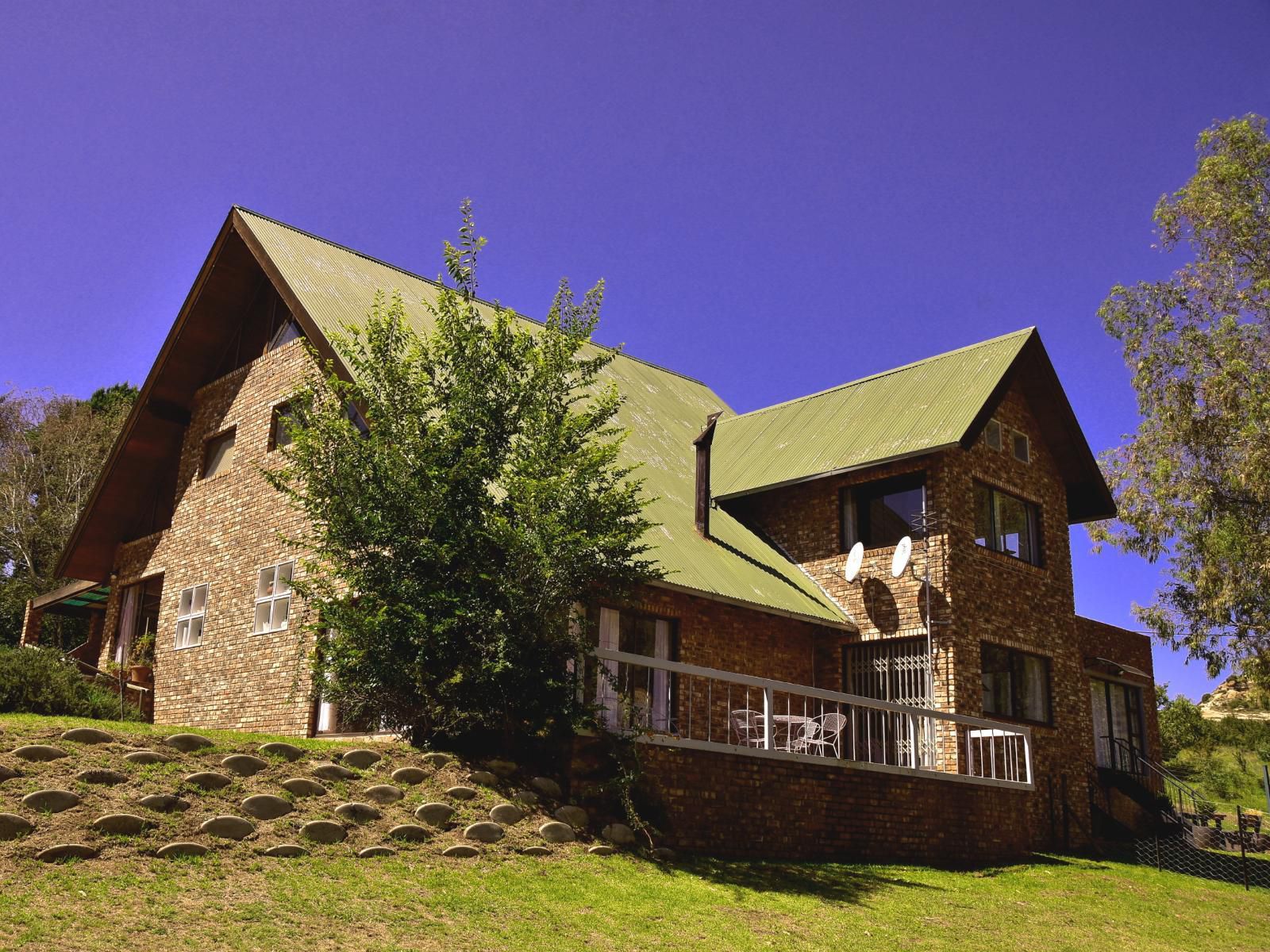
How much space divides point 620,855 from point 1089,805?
40.2 feet

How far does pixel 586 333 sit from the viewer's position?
42.9 feet

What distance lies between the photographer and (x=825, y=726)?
1544 cm

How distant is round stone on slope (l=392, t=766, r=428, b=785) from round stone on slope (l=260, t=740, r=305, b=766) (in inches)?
33.9

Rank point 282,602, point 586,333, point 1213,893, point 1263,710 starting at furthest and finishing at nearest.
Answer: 1. point 1263,710
2. point 282,602
3. point 1213,893
4. point 586,333

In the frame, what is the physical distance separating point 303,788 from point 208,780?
2.59 ft

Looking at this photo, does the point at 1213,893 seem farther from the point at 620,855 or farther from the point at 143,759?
the point at 143,759

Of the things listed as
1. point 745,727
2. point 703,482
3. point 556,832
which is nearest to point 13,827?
Answer: point 556,832

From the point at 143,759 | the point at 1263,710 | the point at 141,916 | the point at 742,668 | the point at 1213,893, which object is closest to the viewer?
the point at 141,916

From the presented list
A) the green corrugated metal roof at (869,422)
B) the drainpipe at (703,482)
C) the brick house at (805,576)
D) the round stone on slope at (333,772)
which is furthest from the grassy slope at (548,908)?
the green corrugated metal roof at (869,422)

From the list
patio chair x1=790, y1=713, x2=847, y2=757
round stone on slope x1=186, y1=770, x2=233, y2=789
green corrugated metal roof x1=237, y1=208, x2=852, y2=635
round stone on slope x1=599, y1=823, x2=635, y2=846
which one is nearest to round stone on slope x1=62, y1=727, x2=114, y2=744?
round stone on slope x1=186, y1=770, x2=233, y2=789

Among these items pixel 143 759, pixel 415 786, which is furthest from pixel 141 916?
pixel 415 786

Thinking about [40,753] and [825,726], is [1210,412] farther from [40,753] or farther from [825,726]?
[40,753]

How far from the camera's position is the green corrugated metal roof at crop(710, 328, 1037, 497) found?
61.3 feet

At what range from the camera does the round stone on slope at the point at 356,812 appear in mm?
9234
